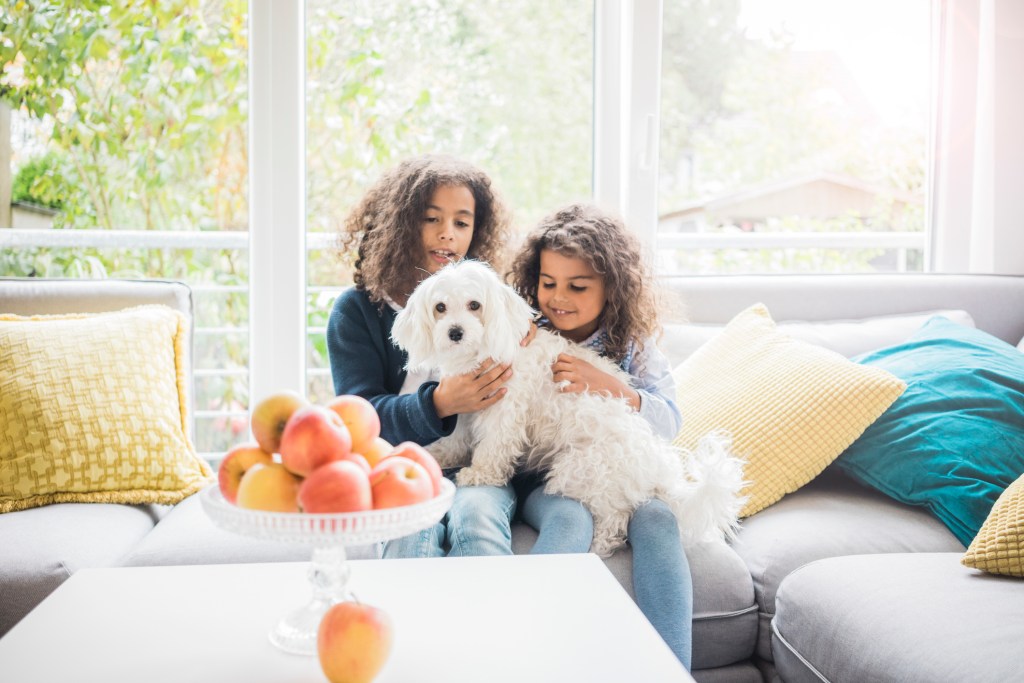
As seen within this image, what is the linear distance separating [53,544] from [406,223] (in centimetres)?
100

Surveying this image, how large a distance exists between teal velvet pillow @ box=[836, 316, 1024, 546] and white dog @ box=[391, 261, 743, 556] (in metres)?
0.39

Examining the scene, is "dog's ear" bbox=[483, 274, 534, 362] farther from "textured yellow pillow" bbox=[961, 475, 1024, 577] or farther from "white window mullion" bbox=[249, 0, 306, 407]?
"white window mullion" bbox=[249, 0, 306, 407]

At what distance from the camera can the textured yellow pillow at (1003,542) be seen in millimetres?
1452

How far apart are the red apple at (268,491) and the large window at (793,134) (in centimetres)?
234

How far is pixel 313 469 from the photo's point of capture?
923 mm

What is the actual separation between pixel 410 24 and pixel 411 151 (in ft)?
1.38

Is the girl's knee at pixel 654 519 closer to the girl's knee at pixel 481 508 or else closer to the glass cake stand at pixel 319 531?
the girl's knee at pixel 481 508

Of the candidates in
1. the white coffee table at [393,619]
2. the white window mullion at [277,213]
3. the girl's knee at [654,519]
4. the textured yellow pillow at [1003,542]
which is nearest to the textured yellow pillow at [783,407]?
the girl's knee at [654,519]

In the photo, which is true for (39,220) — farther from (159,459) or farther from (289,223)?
(159,459)

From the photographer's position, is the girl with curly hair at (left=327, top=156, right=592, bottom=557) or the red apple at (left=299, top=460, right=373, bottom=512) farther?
the girl with curly hair at (left=327, top=156, right=592, bottom=557)

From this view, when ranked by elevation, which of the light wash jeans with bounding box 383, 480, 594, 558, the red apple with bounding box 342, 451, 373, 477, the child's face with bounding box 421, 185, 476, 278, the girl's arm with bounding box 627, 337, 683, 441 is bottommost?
the light wash jeans with bounding box 383, 480, 594, 558

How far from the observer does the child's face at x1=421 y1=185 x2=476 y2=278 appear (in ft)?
6.66

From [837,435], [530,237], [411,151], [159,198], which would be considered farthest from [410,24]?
[837,435]

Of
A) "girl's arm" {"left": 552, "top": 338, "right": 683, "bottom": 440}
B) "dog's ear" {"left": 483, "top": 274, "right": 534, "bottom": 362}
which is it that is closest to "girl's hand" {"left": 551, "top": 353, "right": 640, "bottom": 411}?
"girl's arm" {"left": 552, "top": 338, "right": 683, "bottom": 440}
